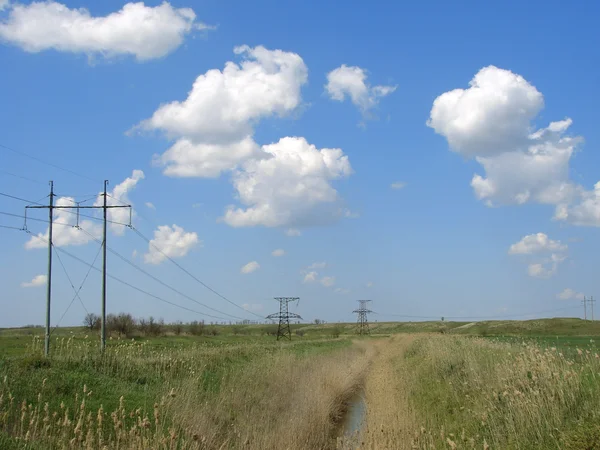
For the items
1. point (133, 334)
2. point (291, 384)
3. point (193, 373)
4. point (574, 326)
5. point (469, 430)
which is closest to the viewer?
point (469, 430)

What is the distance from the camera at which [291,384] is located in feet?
72.6

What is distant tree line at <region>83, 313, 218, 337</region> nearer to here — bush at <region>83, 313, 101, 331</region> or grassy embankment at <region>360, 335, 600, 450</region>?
bush at <region>83, 313, 101, 331</region>

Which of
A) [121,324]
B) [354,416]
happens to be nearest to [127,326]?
[121,324]

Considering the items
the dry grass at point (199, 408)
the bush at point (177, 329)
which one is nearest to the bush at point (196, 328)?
the bush at point (177, 329)

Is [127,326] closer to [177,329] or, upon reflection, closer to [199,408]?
[177,329]

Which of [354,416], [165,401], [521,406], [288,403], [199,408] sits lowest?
[354,416]

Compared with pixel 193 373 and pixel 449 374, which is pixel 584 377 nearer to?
pixel 449 374

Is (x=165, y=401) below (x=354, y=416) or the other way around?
the other way around

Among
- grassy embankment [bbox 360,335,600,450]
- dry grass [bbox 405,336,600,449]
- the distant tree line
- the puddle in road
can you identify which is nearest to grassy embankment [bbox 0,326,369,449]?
the puddle in road

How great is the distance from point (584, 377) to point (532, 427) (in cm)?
213

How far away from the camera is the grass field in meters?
10.4

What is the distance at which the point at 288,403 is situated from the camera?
19.2 m

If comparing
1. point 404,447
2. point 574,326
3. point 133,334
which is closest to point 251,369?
point 404,447

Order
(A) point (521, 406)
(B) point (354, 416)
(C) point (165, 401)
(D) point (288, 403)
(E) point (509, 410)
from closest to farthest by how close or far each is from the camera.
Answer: (A) point (521, 406) → (E) point (509, 410) → (C) point (165, 401) → (D) point (288, 403) → (B) point (354, 416)
